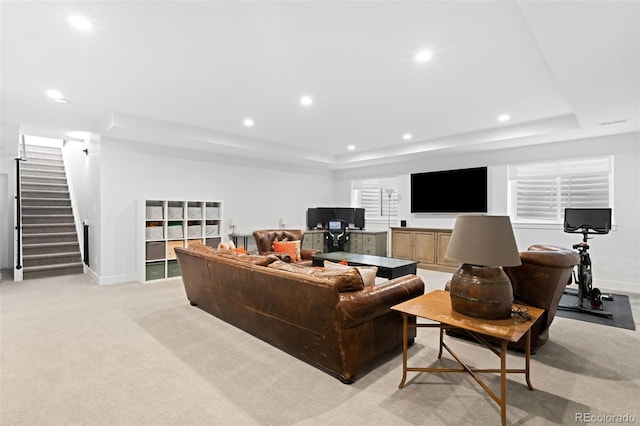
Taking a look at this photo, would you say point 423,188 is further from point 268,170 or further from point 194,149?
point 194,149

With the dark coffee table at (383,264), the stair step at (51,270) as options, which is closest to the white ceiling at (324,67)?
the dark coffee table at (383,264)

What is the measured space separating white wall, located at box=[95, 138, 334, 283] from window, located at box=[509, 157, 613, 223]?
197 inches

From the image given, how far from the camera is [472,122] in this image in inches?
201

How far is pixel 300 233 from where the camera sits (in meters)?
6.75

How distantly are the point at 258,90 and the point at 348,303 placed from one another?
2.79 metres

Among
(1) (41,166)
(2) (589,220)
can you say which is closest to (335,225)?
(2) (589,220)

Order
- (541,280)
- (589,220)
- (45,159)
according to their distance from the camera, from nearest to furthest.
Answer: (541,280) → (589,220) → (45,159)

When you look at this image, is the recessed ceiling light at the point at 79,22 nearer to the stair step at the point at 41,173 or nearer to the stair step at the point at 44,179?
the stair step at the point at 44,179

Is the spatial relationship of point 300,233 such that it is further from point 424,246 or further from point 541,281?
point 541,281

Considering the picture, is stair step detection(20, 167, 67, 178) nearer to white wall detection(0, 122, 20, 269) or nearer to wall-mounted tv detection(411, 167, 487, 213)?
white wall detection(0, 122, 20, 269)

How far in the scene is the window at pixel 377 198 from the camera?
27.1 feet

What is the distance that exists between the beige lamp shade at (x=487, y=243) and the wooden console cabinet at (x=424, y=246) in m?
4.62

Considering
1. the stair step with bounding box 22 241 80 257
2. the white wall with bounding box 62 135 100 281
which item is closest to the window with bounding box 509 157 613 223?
the white wall with bounding box 62 135 100 281

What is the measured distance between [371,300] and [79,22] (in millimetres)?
3092
